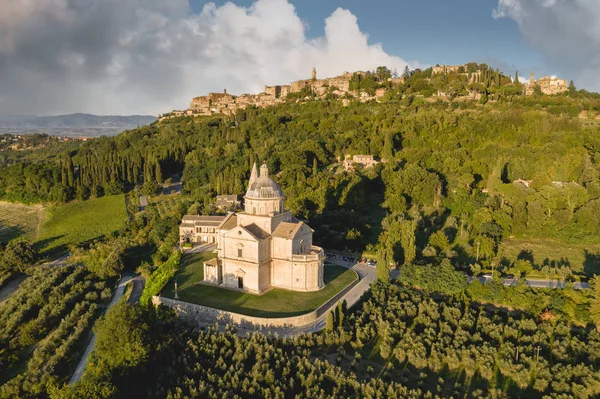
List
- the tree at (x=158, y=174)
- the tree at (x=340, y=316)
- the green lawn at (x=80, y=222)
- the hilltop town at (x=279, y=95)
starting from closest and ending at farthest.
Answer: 1. the tree at (x=340, y=316)
2. the green lawn at (x=80, y=222)
3. the tree at (x=158, y=174)
4. the hilltop town at (x=279, y=95)

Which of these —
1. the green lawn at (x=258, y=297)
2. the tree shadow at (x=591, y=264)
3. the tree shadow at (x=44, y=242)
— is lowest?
the tree shadow at (x=44, y=242)

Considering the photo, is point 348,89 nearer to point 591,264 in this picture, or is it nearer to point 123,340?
point 591,264

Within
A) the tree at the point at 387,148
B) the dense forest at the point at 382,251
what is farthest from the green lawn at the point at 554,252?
the tree at the point at 387,148

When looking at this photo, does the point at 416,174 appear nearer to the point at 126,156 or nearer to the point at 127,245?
the point at 127,245

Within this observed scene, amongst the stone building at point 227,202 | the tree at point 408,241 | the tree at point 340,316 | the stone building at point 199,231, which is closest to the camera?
the tree at point 340,316

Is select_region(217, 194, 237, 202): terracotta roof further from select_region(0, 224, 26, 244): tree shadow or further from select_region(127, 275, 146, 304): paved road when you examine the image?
select_region(0, 224, 26, 244): tree shadow

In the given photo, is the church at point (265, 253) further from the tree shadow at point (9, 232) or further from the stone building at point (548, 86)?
the stone building at point (548, 86)

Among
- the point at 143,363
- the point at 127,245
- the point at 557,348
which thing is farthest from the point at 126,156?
the point at 557,348
